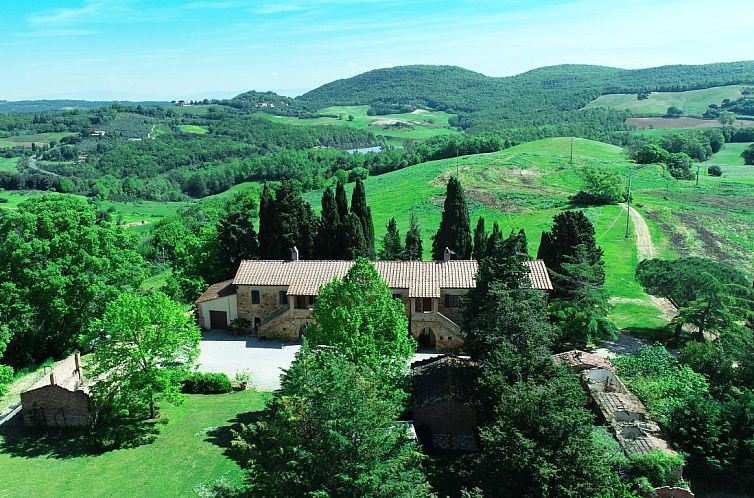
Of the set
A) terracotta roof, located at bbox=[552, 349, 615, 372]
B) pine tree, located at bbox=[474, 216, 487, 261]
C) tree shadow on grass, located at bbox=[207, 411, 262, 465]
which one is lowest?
tree shadow on grass, located at bbox=[207, 411, 262, 465]

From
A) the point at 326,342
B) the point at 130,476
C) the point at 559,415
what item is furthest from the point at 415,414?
the point at 130,476

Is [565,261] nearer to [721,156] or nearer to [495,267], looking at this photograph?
[495,267]

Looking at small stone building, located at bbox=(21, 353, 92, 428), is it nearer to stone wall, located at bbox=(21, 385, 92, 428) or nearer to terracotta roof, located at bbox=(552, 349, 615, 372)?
stone wall, located at bbox=(21, 385, 92, 428)

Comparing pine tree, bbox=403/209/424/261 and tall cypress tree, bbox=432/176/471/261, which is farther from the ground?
tall cypress tree, bbox=432/176/471/261

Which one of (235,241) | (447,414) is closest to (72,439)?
(447,414)

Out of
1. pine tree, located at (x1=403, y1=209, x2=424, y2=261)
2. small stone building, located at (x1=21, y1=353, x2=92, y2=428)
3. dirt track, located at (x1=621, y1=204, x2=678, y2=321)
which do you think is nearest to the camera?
small stone building, located at (x1=21, y1=353, x2=92, y2=428)

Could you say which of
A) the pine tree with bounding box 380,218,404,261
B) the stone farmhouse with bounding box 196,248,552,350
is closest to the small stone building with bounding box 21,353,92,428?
the stone farmhouse with bounding box 196,248,552,350
